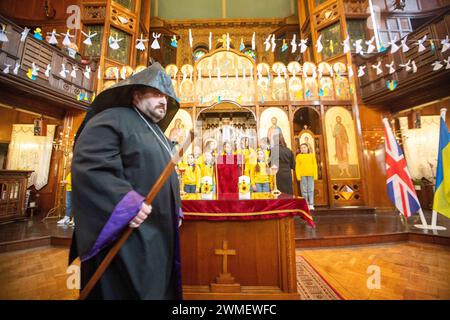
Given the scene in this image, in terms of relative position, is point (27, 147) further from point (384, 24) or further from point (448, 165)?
point (384, 24)

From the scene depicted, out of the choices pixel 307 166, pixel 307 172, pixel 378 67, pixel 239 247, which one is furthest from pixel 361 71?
pixel 239 247

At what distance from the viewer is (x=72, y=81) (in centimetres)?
659

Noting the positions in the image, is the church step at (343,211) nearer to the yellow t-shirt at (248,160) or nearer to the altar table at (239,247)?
the yellow t-shirt at (248,160)

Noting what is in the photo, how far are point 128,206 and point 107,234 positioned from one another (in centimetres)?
17

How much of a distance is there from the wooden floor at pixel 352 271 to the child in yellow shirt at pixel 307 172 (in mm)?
2445

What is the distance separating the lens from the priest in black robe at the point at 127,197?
1009 mm

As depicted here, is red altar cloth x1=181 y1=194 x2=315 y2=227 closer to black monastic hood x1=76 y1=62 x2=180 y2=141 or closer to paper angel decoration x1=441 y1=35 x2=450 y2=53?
black monastic hood x1=76 y1=62 x2=180 y2=141

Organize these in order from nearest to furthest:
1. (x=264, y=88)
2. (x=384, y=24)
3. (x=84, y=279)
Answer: (x=84, y=279)
(x=264, y=88)
(x=384, y=24)

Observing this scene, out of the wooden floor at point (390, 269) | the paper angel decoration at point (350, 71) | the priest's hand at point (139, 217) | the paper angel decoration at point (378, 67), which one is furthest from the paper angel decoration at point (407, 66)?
the priest's hand at point (139, 217)

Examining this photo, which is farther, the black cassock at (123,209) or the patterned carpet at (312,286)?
the patterned carpet at (312,286)

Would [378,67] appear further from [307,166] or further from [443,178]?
[443,178]

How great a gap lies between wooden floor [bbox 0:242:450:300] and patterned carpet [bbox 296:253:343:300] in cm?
8

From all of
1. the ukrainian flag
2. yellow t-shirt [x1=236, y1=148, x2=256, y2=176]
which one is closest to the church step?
the ukrainian flag
